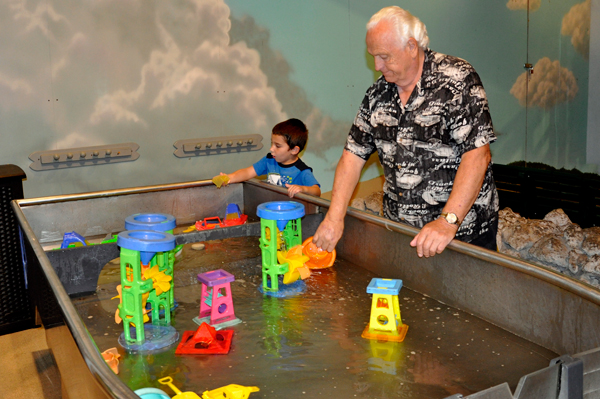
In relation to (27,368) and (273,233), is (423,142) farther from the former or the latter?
(27,368)

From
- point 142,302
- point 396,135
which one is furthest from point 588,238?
point 142,302

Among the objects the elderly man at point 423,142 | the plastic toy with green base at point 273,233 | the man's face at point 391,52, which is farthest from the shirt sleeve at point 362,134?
the plastic toy with green base at point 273,233

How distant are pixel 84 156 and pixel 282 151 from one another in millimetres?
1560

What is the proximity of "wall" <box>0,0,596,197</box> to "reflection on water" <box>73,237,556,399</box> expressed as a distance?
7.09 feet

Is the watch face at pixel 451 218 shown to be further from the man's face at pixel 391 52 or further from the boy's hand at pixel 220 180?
the boy's hand at pixel 220 180

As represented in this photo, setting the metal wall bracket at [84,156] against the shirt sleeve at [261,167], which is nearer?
the shirt sleeve at [261,167]

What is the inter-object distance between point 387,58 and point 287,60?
272 centimetres

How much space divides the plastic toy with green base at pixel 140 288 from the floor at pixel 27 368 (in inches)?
47.5

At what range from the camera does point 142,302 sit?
4.37 ft

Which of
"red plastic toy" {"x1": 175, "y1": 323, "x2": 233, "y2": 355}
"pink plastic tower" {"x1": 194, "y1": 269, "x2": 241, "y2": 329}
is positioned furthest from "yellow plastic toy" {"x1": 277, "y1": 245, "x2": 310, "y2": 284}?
"red plastic toy" {"x1": 175, "y1": 323, "x2": 233, "y2": 355}

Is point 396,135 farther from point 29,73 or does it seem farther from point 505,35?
point 505,35

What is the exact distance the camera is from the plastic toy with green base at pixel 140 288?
123 cm

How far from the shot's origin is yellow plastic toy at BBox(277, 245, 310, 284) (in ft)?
5.31

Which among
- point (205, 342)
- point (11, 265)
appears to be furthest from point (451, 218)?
point (11, 265)
